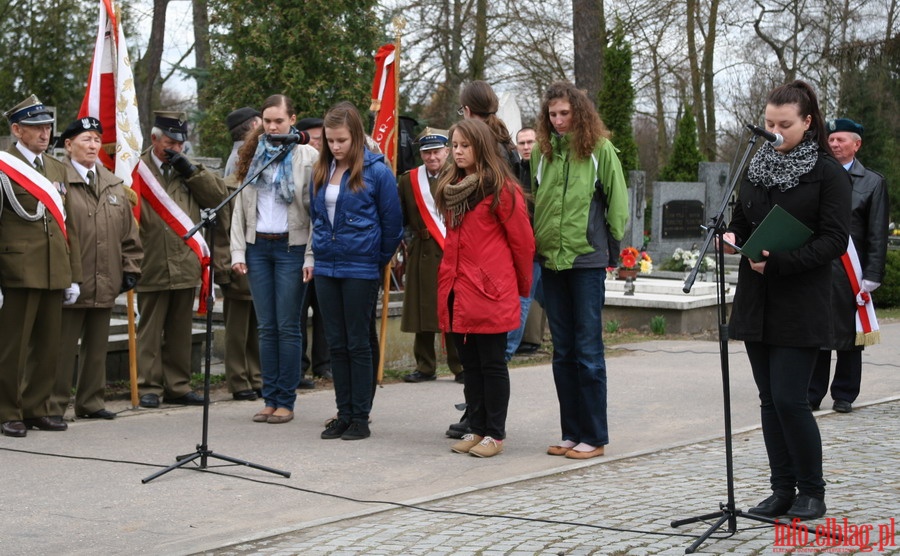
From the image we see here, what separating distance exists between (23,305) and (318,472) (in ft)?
7.26

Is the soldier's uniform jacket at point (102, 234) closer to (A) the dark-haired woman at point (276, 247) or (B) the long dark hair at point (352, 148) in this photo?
(A) the dark-haired woman at point (276, 247)

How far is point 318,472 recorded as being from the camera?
621cm

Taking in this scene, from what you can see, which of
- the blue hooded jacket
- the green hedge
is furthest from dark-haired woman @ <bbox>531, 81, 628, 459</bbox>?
the green hedge

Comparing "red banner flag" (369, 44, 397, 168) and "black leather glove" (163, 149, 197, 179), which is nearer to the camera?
"black leather glove" (163, 149, 197, 179)

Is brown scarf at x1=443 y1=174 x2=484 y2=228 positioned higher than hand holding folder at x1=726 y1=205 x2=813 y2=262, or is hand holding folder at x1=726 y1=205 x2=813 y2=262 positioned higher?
brown scarf at x1=443 y1=174 x2=484 y2=228

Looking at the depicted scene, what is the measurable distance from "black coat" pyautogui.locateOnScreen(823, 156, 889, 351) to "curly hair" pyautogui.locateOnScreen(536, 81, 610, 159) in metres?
2.59

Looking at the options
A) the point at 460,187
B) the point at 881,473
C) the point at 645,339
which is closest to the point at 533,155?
the point at 460,187

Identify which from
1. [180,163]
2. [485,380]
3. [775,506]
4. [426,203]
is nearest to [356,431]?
[485,380]

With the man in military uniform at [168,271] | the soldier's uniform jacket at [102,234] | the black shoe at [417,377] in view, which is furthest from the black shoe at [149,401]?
the black shoe at [417,377]

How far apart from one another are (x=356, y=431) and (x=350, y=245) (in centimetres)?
113

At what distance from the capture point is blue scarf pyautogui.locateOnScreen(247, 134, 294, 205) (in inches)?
294

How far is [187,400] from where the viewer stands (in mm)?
8281

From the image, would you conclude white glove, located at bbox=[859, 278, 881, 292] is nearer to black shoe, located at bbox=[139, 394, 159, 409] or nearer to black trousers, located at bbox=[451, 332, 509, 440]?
black trousers, located at bbox=[451, 332, 509, 440]

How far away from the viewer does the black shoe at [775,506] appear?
5.10m
